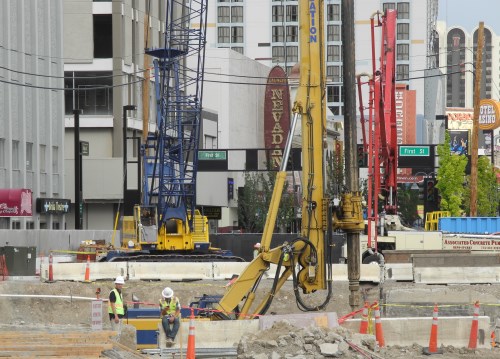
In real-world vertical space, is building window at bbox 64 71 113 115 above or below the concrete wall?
above

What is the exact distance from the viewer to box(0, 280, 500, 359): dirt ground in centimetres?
3428

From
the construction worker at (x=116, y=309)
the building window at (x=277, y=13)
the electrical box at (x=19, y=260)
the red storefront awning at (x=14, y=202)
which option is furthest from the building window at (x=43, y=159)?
the building window at (x=277, y=13)

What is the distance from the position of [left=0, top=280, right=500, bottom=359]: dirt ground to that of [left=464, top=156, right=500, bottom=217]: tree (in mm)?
65214

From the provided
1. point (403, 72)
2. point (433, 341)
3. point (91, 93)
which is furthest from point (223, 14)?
point (433, 341)

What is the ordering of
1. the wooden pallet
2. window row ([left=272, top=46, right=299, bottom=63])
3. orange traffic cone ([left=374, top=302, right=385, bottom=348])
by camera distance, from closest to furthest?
the wooden pallet, orange traffic cone ([left=374, top=302, right=385, bottom=348]), window row ([left=272, top=46, right=299, bottom=63])

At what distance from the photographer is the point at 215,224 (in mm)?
96562

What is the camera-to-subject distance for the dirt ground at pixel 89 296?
3428 cm

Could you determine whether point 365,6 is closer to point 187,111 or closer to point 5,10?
point 5,10

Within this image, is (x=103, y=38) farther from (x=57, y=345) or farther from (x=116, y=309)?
(x=57, y=345)

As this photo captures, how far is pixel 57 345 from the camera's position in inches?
847

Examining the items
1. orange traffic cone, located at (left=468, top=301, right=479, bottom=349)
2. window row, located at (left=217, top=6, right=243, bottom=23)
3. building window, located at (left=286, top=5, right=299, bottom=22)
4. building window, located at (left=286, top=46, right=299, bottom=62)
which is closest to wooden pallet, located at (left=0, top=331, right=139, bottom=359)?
orange traffic cone, located at (left=468, top=301, right=479, bottom=349)

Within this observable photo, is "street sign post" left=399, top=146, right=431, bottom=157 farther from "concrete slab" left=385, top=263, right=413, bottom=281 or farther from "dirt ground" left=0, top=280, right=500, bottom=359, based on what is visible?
→ "dirt ground" left=0, top=280, right=500, bottom=359

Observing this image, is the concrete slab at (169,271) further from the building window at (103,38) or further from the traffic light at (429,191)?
the building window at (103,38)

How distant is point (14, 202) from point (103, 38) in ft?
79.8
